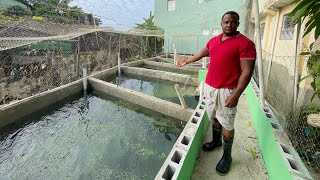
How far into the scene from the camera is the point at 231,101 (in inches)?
69.0

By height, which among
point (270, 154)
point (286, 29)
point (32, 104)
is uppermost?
point (286, 29)

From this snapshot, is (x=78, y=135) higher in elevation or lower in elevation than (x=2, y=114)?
lower

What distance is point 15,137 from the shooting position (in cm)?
409

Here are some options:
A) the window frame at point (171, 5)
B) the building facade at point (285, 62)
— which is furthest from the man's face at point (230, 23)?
the window frame at point (171, 5)

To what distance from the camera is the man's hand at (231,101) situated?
172 cm

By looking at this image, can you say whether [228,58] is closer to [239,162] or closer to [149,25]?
[239,162]

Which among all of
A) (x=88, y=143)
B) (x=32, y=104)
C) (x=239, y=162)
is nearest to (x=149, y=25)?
(x=32, y=104)

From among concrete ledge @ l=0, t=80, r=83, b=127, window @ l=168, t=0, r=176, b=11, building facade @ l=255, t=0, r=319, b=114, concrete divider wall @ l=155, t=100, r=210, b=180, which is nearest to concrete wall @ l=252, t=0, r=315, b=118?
building facade @ l=255, t=0, r=319, b=114

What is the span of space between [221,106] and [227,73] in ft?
1.11

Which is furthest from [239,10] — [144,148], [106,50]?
[144,148]

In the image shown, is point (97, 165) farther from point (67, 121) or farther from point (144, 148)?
point (67, 121)

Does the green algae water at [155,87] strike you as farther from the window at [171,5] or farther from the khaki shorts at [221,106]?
the window at [171,5]

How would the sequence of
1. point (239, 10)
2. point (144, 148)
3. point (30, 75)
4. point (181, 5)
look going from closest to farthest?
1. point (144, 148)
2. point (30, 75)
3. point (239, 10)
4. point (181, 5)

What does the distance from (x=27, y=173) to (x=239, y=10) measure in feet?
41.0
